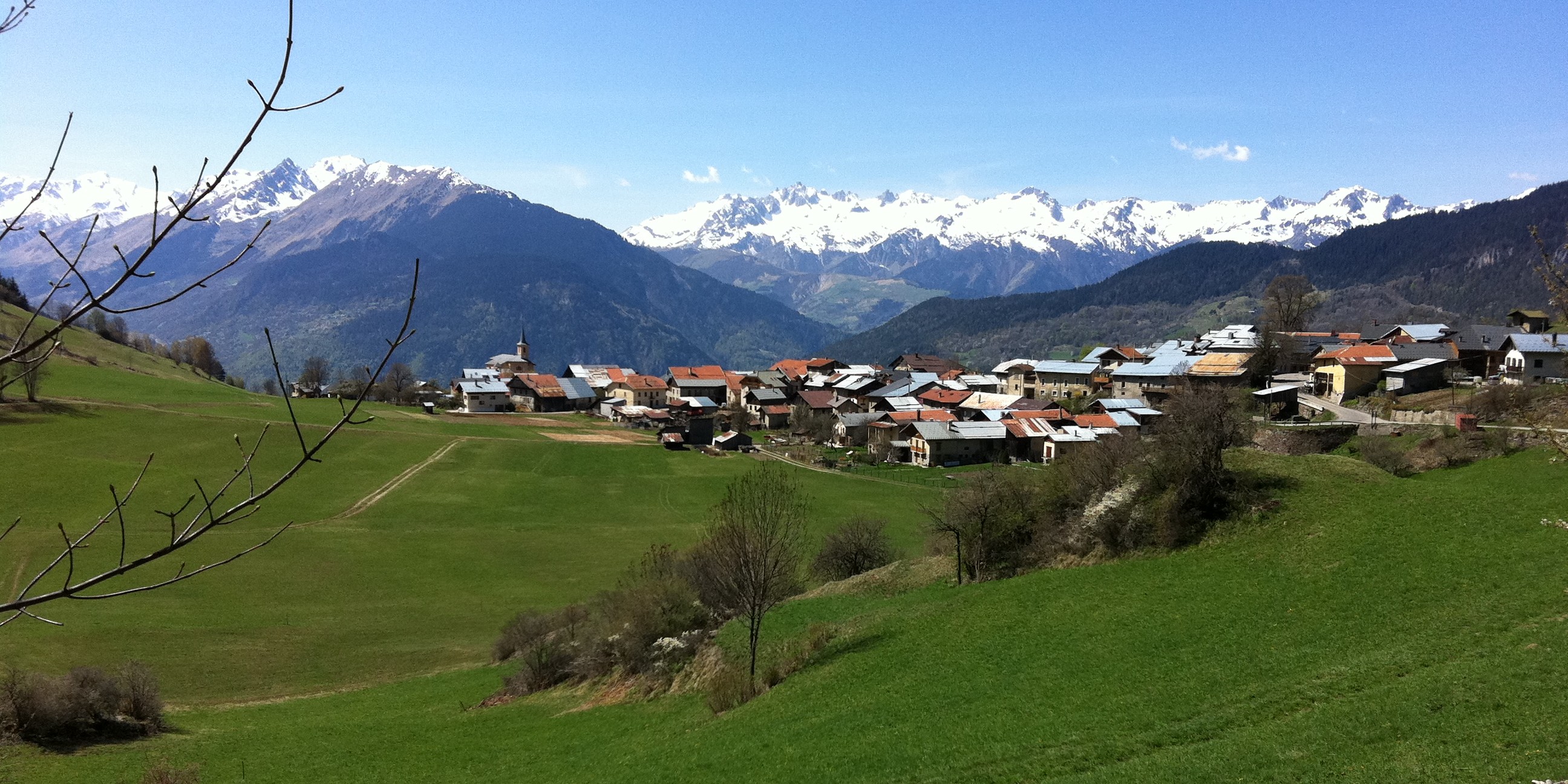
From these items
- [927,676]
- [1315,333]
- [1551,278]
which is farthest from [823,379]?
[1551,278]

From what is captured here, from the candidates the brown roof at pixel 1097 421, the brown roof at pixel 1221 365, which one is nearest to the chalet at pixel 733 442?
the brown roof at pixel 1097 421

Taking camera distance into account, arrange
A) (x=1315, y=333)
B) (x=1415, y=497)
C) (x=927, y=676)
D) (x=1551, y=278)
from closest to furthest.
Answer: (x=1551, y=278) < (x=927, y=676) < (x=1415, y=497) < (x=1315, y=333)

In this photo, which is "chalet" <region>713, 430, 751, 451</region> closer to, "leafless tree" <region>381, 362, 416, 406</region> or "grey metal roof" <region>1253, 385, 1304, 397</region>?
"grey metal roof" <region>1253, 385, 1304, 397</region>

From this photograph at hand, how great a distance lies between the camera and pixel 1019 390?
11994 centimetres

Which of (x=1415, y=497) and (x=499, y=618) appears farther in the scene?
(x=499, y=618)

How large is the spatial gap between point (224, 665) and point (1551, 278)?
46.1 metres

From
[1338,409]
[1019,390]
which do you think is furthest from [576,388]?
[1338,409]

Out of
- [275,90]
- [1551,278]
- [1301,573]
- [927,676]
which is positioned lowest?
[927,676]

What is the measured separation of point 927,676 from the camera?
2191 centimetres

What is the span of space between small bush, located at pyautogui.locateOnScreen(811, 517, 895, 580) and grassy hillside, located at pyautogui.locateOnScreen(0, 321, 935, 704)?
15241mm

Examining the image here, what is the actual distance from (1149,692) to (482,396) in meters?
126

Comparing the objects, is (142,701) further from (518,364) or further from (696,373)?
(518,364)

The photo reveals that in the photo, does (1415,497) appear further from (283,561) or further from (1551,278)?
(283,561)

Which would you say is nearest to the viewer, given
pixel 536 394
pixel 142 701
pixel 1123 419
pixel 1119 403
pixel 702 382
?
pixel 142 701
